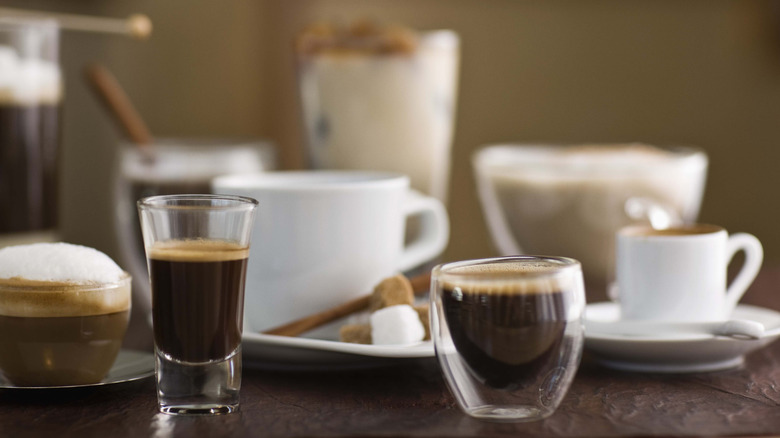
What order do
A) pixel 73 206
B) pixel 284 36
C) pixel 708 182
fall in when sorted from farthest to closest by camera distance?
pixel 708 182
pixel 284 36
pixel 73 206

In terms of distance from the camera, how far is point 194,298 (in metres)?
0.60

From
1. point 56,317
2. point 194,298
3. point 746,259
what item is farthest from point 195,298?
point 746,259

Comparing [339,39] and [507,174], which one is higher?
[339,39]

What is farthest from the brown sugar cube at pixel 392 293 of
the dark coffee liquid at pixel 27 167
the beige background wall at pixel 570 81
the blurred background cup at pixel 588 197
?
the beige background wall at pixel 570 81

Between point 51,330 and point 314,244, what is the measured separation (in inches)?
9.0

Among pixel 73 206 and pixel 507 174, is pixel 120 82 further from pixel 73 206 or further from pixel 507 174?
pixel 507 174

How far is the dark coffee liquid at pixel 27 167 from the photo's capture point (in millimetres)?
1078

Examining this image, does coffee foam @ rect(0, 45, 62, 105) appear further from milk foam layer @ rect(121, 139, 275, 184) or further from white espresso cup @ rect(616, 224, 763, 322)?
white espresso cup @ rect(616, 224, 763, 322)

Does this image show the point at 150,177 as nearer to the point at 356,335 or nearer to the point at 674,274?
the point at 356,335

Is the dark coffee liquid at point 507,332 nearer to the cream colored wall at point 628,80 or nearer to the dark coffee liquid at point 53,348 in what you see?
the dark coffee liquid at point 53,348

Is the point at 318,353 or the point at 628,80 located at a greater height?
the point at 628,80

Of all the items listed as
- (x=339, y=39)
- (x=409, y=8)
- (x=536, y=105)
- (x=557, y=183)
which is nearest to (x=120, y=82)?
(x=409, y=8)

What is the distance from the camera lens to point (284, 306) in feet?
2.61

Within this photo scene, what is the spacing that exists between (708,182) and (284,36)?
1.31 m
